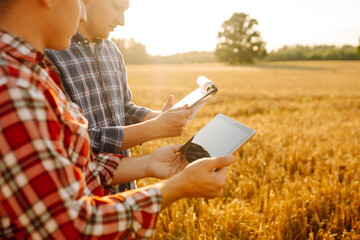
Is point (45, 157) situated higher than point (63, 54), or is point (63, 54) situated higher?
point (63, 54)

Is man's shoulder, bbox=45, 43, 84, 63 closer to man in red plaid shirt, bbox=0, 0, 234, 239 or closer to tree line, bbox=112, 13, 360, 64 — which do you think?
man in red plaid shirt, bbox=0, 0, 234, 239

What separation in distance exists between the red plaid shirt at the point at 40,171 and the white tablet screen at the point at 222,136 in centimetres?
61

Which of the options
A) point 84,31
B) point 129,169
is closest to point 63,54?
point 84,31

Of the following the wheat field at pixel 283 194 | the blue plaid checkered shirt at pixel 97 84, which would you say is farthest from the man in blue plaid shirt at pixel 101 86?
the wheat field at pixel 283 194

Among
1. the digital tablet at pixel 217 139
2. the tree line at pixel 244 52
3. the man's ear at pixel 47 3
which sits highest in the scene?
the tree line at pixel 244 52

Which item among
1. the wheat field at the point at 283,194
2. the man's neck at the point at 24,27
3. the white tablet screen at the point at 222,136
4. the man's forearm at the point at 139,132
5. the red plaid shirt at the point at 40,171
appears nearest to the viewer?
the red plaid shirt at the point at 40,171

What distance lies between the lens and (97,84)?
1.70 m

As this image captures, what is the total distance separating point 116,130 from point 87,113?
8.0 inches

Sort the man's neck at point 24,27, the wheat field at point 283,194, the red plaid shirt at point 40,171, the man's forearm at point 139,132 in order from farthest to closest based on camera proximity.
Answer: the wheat field at point 283,194 < the man's forearm at point 139,132 < the man's neck at point 24,27 < the red plaid shirt at point 40,171

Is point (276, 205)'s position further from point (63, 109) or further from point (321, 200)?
point (63, 109)

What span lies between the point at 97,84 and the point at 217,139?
799 mm

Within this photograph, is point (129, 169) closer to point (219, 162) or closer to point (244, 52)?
point (219, 162)

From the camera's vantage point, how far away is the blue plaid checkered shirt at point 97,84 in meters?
1.54

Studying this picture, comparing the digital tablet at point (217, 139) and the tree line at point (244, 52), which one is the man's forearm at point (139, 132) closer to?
the digital tablet at point (217, 139)
